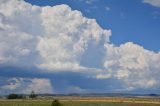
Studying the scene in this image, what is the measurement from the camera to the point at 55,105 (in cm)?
8444

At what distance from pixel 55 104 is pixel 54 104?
20 centimetres

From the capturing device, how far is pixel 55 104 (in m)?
84.9

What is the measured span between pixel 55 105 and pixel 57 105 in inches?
15.9

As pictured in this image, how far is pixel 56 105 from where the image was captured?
84.4m

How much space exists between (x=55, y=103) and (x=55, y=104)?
30cm

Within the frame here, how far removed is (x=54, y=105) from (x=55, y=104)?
71cm

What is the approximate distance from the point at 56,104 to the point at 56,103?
35 centimetres

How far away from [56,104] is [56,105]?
1.51 feet

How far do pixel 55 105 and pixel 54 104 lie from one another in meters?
0.46

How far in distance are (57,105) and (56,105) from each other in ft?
0.75

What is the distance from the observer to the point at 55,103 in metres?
85.1

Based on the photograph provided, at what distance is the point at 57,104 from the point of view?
85.0 meters

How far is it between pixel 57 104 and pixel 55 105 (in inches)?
26.8

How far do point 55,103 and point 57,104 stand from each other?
0.46 meters
